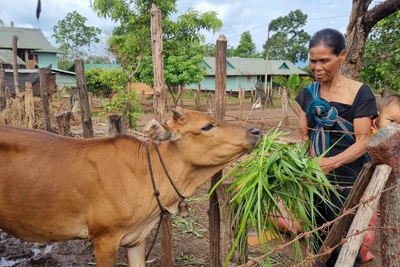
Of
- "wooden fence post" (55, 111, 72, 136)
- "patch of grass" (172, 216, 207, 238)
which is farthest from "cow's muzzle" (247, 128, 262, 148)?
"wooden fence post" (55, 111, 72, 136)

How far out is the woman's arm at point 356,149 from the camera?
2583 mm

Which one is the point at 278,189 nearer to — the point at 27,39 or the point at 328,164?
the point at 328,164

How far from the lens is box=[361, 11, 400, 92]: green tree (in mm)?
8898

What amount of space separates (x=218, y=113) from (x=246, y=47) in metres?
53.3

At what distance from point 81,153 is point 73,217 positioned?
49cm

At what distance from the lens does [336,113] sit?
271cm

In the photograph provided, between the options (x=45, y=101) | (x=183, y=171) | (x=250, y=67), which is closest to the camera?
(x=183, y=171)

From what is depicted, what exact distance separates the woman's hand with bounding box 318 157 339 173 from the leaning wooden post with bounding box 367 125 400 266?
0.69 metres

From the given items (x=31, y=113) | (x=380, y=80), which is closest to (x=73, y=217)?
(x=31, y=113)

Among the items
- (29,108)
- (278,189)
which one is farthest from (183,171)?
(29,108)

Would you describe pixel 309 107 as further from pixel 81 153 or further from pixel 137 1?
pixel 137 1

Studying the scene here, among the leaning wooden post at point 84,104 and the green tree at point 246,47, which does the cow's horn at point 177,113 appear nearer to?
the leaning wooden post at point 84,104

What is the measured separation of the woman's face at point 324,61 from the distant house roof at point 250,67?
3643 centimetres

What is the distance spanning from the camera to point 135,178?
294 cm
